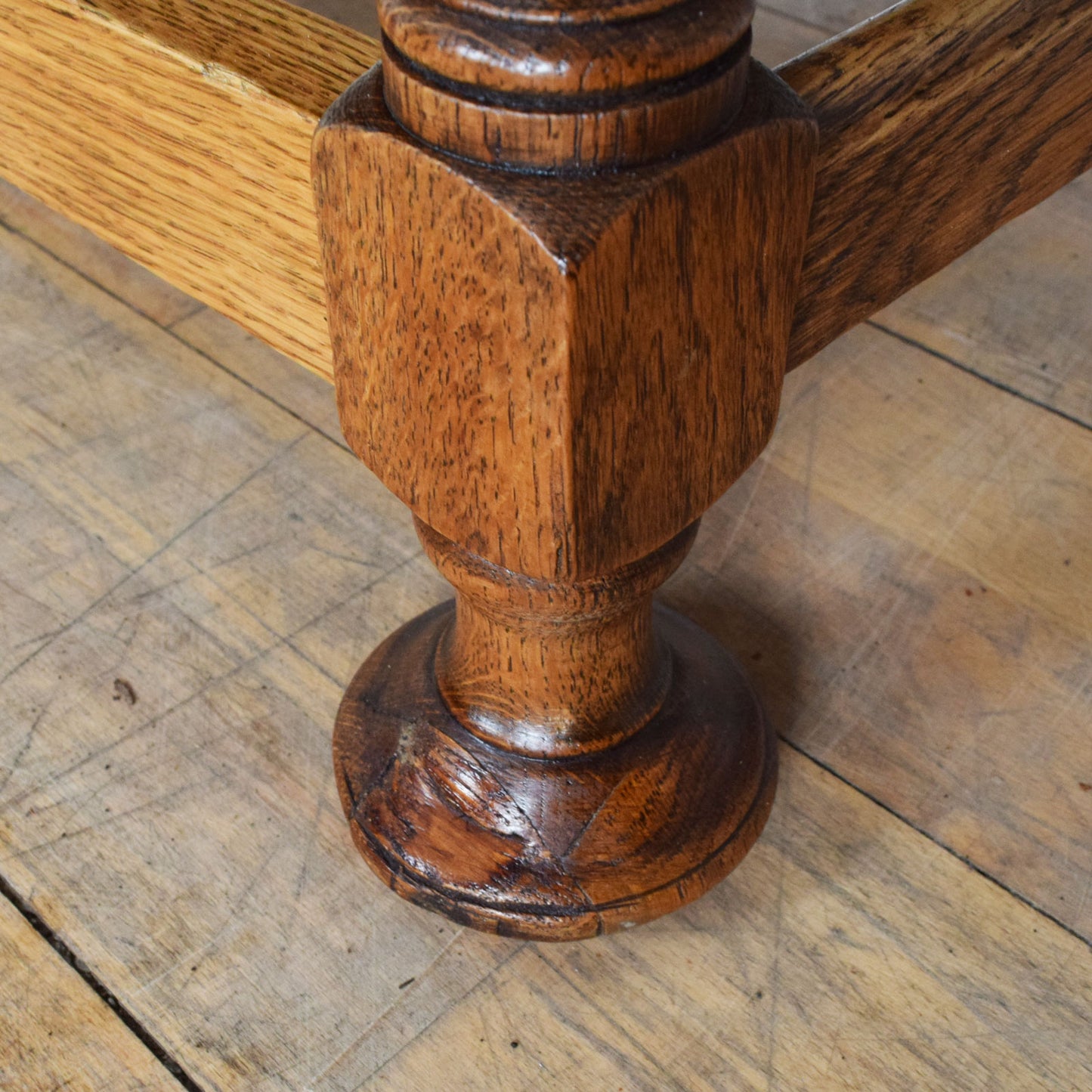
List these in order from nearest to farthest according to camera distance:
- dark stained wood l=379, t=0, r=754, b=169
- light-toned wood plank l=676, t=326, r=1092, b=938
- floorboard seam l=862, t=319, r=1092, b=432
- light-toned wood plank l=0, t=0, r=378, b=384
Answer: dark stained wood l=379, t=0, r=754, b=169 → light-toned wood plank l=0, t=0, r=378, b=384 → light-toned wood plank l=676, t=326, r=1092, b=938 → floorboard seam l=862, t=319, r=1092, b=432

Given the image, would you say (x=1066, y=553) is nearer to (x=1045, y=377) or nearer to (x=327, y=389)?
(x=1045, y=377)

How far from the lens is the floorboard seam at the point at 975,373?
2.83 feet

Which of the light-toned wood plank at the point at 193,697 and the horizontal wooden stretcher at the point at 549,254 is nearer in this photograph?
the horizontal wooden stretcher at the point at 549,254

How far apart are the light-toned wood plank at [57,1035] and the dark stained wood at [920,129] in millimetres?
402

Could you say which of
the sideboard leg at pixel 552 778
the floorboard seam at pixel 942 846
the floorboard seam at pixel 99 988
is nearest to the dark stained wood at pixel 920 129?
the sideboard leg at pixel 552 778

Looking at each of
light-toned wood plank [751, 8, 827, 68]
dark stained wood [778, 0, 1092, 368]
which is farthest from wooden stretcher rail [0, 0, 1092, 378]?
light-toned wood plank [751, 8, 827, 68]

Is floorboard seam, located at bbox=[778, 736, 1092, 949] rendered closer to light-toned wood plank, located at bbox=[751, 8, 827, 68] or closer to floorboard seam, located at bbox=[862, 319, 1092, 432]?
floorboard seam, located at bbox=[862, 319, 1092, 432]

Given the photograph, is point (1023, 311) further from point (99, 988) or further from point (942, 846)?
point (99, 988)

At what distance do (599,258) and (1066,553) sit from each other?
0.55 m

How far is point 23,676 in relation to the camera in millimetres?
702

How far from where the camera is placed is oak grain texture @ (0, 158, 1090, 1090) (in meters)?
0.56

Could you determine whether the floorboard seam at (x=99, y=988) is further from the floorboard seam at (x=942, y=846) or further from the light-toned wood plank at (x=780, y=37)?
the light-toned wood plank at (x=780, y=37)

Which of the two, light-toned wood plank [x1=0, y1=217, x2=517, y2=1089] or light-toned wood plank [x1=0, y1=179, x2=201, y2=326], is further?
light-toned wood plank [x1=0, y1=179, x2=201, y2=326]

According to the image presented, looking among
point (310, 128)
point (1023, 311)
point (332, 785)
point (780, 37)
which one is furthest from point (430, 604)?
point (780, 37)
